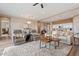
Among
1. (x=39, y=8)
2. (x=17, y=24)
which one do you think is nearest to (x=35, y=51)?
(x=39, y=8)

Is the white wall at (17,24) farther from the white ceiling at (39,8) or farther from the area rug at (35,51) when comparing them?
the area rug at (35,51)

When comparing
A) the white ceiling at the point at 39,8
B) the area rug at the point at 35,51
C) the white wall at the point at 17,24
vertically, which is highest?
the white ceiling at the point at 39,8

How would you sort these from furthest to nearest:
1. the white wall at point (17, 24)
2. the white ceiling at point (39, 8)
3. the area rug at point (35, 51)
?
the white wall at point (17, 24)
the white ceiling at point (39, 8)
the area rug at point (35, 51)

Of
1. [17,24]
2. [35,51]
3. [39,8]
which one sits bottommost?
[35,51]

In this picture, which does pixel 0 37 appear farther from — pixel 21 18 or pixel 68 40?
pixel 68 40

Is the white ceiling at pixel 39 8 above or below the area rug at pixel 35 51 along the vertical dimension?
above

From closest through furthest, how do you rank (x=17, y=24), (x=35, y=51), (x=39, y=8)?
(x=35, y=51), (x=39, y=8), (x=17, y=24)

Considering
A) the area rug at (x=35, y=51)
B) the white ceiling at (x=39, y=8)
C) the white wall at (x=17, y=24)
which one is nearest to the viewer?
the area rug at (x=35, y=51)

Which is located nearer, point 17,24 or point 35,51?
point 35,51

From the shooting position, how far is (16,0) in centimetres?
341

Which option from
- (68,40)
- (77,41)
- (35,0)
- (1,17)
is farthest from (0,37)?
(77,41)

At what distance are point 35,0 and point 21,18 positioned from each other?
4.91m

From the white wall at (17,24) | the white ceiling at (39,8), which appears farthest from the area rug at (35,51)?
the white wall at (17,24)

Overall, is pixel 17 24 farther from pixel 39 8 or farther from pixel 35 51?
pixel 35 51
